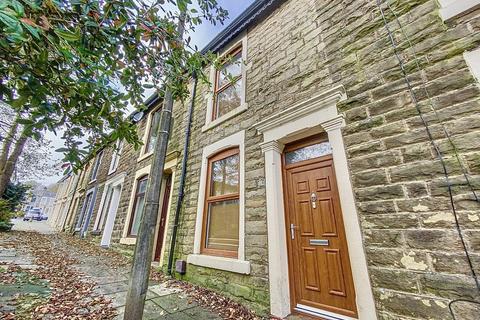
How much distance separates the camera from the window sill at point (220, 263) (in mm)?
3191

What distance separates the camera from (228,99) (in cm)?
506

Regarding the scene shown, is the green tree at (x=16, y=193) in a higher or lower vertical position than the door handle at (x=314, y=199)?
higher

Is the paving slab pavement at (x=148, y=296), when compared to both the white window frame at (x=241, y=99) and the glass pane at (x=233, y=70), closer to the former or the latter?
the white window frame at (x=241, y=99)

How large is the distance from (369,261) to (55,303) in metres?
3.77

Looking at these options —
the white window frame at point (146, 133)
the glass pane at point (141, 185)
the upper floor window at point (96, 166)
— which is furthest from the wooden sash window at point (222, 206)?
the upper floor window at point (96, 166)

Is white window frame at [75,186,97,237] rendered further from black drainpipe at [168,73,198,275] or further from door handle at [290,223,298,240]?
door handle at [290,223,298,240]

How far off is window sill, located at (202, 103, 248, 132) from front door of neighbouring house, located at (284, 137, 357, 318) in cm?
151

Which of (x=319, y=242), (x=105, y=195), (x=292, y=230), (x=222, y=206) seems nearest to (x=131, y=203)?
(x=105, y=195)

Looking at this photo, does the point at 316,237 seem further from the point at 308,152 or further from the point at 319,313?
the point at 308,152

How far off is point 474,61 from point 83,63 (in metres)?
3.47

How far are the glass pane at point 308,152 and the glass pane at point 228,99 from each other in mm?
1952

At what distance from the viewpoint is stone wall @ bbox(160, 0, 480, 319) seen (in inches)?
72.9

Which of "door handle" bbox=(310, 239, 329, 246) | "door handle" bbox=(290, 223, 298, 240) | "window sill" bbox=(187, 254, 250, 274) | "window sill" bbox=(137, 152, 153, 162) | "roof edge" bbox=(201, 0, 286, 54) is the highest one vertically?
"roof edge" bbox=(201, 0, 286, 54)

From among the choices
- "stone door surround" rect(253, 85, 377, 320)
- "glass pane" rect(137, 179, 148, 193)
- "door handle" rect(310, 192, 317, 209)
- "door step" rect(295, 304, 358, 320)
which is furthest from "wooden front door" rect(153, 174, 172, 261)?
"door handle" rect(310, 192, 317, 209)
